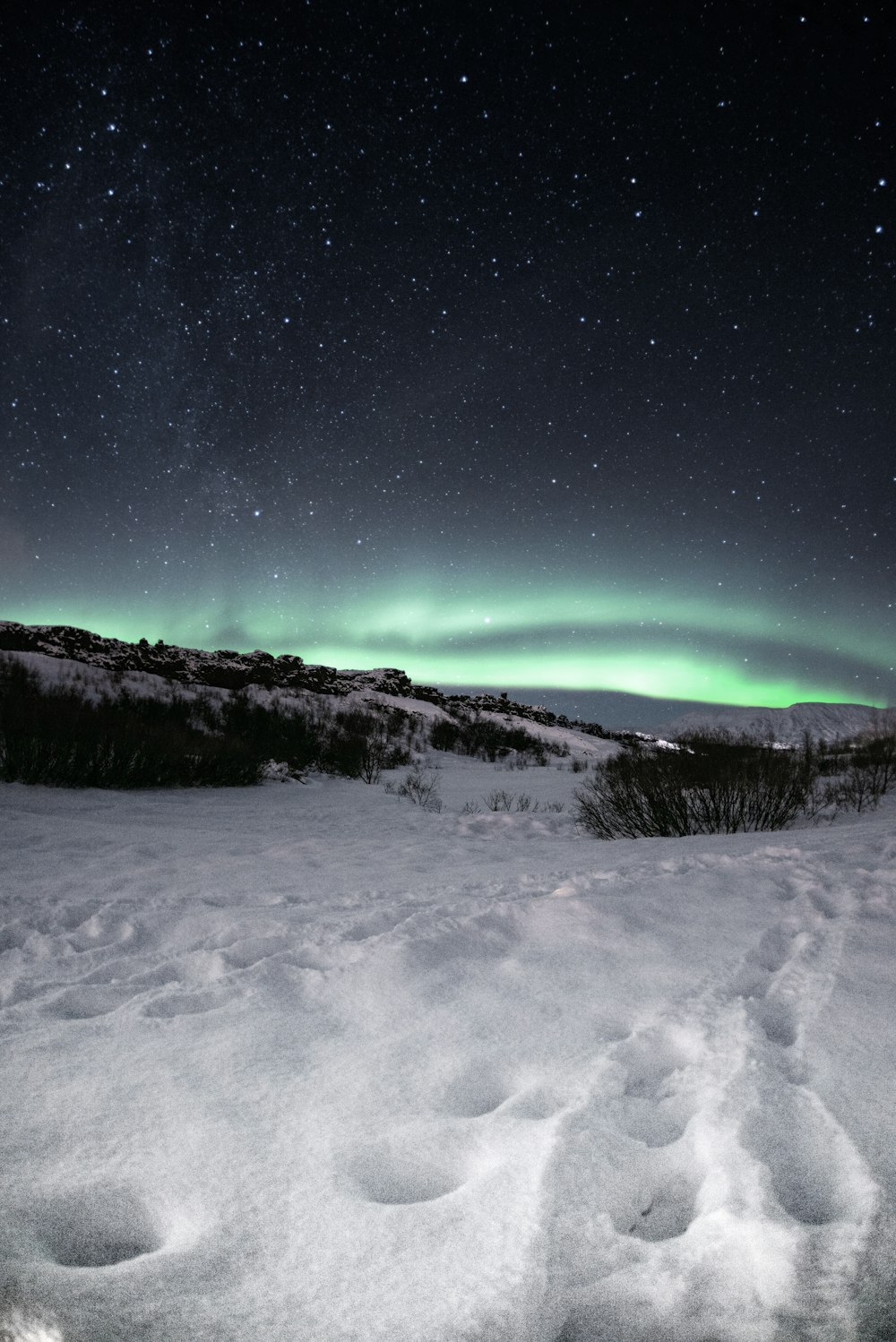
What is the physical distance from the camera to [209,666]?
26.3m

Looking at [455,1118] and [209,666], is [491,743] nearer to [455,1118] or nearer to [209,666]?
[209,666]

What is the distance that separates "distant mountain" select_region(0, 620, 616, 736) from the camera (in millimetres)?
22281

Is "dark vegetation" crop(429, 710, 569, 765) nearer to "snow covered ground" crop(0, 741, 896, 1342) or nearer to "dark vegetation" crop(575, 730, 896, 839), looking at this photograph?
"dark vegetation" crop(575, 730, 896, 839)

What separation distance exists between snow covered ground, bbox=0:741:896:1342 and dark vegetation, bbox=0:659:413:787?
4246 millimetres

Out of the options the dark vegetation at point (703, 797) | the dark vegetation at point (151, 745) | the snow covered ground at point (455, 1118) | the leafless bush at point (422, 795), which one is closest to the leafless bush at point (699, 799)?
the dark vegetation at point (703, 797)

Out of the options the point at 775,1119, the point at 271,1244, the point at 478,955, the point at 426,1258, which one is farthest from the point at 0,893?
the point at 775,1119

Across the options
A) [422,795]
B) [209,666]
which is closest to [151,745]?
[422,795]

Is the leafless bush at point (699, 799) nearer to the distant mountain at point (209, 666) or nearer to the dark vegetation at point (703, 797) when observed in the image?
the dark vegetation at point (703, 797)

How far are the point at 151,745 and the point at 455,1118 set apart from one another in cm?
698

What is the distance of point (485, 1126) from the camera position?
1.15 metres

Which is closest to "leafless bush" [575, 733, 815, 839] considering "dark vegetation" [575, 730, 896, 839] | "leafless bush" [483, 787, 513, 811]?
"dark vegetation" [575, 730, 896, 839]

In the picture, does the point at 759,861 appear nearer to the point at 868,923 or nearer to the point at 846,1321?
the point at 868,923

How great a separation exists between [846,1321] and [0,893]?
11.1 ft

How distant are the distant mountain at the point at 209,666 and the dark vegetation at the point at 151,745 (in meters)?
8.86
